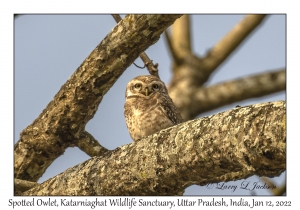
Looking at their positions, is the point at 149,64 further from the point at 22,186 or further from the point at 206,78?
the point at 206,78

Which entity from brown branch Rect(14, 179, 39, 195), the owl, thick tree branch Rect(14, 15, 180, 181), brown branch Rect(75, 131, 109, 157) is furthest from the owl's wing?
brown branch Rect(14, 179, 39, 195)

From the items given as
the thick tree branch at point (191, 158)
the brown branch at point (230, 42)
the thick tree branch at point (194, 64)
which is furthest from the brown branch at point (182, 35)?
the thick tree branch at point (191, 158)

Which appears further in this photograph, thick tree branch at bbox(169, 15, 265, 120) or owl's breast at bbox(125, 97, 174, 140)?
thick tree branch at bbox(169, 15, 265, 120)

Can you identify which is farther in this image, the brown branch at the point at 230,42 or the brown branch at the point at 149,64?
the brown branch at the point at 230,42

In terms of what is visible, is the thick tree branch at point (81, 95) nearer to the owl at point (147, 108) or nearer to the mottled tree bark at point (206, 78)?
the owl at point (147, 108)

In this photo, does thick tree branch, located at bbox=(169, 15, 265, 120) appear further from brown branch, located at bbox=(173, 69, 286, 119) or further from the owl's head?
the owl's head
